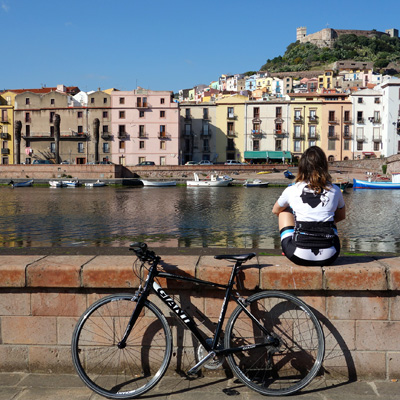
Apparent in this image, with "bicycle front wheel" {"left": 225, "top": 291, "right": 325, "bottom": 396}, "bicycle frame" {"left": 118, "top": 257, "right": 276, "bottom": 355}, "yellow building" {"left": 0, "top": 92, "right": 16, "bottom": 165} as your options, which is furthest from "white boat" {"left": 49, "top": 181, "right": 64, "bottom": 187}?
"bicycle front wheel" {"left": 225, "top": 291, "right": 325, "bottom": 396}

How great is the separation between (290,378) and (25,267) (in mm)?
2329

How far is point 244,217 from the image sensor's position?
73.6 feet

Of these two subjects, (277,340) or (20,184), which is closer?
(277,340)

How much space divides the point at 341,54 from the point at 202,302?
189 m

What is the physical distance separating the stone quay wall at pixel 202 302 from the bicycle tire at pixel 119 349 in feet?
0.51

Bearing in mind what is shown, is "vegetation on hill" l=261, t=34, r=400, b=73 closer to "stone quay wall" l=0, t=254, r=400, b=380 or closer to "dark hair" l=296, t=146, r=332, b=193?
"dark hair" l=296, t=146, r=332, b=193

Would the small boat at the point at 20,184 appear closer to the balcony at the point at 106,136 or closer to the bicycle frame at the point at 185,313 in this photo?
the balcony at the point at 106,136

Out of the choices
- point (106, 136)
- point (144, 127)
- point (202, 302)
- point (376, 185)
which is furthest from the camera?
point (144, 127)

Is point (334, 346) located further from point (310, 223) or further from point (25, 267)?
point (25, 267)

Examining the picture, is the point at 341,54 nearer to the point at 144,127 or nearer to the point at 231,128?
the point at 231,128

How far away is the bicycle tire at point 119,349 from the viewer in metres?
3.94

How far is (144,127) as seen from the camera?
3034 inches

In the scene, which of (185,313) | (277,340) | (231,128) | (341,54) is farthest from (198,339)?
(341,54)

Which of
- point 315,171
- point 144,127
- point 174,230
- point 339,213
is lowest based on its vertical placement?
point 174,230
